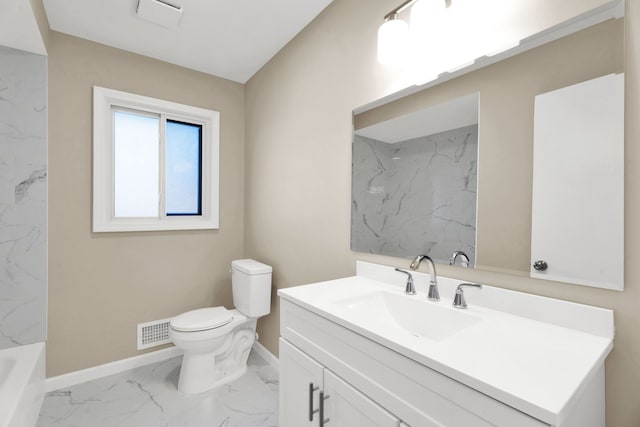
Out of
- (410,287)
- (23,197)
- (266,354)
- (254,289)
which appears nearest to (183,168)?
(23,197)

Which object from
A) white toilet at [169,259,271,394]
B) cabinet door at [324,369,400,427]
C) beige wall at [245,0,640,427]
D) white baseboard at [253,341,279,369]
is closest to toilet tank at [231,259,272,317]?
white toilet at [169,259,271,394]

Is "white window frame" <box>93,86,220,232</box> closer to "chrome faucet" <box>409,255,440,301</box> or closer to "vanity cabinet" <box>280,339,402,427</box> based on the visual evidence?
"vanity cabinet" <box>280,339,402,427</box>

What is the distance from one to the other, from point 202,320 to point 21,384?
87 centimetres

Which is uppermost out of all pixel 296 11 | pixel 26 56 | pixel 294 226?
pixel 296 11

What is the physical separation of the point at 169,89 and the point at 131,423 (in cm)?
230

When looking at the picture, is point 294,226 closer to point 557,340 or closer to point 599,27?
point 557,340

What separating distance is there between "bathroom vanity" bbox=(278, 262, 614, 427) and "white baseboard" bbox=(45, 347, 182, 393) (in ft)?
5.21

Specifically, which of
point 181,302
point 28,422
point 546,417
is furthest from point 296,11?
point 28,422

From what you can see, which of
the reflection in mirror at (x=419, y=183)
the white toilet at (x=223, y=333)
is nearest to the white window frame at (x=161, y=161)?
the white toilet at (x=223, y=333)

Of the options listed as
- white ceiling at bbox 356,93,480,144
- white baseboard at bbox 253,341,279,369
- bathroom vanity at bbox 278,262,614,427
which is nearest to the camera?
bathroom vanity at bbox 278,262,614,427

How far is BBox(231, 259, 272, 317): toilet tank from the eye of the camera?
6.95 feet

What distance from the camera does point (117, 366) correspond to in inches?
85.7

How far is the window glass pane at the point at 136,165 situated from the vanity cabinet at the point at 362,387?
5.91ft

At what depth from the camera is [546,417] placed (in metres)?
0.50
